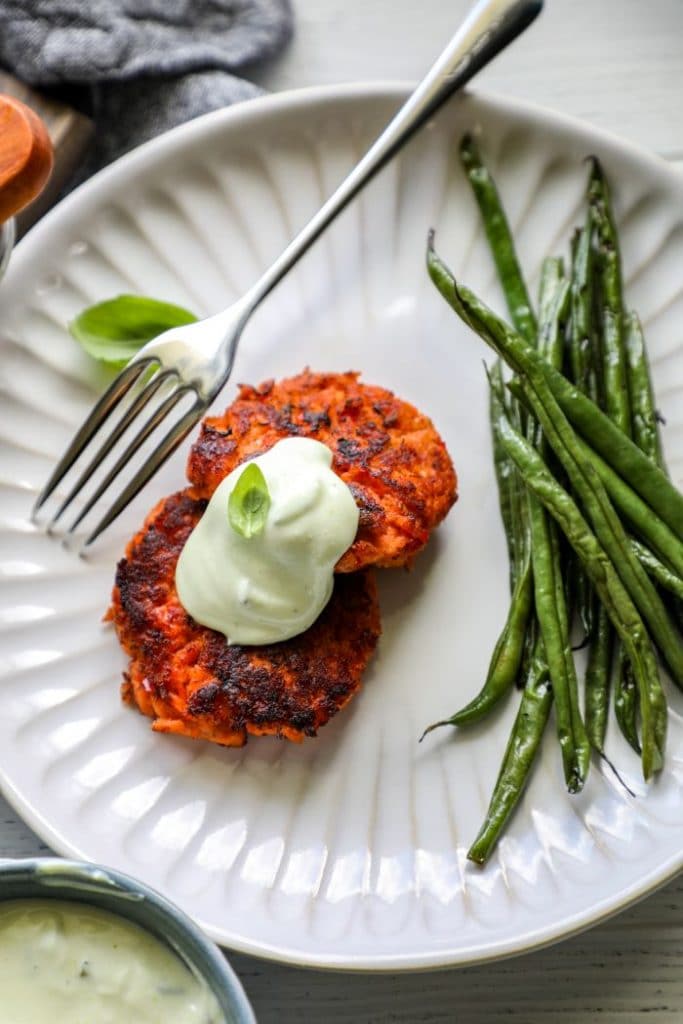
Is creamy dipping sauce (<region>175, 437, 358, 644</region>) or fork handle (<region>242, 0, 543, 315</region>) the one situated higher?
fork handle (<region>242, 0, 543, 315</region>)

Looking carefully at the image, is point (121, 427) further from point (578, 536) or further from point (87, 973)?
point (87, 973)

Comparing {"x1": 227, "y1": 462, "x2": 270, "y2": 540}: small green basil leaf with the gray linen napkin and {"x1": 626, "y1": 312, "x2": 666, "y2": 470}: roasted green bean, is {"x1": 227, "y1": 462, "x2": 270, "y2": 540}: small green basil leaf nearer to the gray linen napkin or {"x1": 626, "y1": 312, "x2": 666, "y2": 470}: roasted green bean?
{"x1": 626, "y1": 312, "x2": 666, "y2": 470}: roasted green bean

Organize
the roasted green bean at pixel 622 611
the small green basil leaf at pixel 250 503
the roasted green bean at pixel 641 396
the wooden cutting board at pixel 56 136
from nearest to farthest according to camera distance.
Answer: the small green basil leaf at pixel 250 503
the roasted green bean at pixel 622 611
the roasted green bean at pixel 641 396
the wooden cutting board at pixel 56 136

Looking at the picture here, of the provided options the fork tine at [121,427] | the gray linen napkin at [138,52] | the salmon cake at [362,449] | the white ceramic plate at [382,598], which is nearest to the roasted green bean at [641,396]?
the white ceramic plate at [382,598]

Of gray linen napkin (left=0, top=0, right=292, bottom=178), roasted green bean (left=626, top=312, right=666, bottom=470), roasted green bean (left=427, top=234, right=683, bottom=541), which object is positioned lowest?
gray linen napkin (left=0, top=0, right=292, bottom=178)

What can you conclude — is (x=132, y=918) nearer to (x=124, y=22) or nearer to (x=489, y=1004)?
(x=489, y=1004)

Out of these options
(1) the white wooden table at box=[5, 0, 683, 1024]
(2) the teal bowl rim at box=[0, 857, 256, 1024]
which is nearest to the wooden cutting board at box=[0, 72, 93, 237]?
(1) the white wooden table at box=[5, 0, 683, 1024]

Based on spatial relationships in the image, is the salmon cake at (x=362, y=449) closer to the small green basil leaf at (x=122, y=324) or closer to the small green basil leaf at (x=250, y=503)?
the small green basil leaf at (x=250, y=503)

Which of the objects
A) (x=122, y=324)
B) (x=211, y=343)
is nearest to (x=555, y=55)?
(x=211, y=343)
